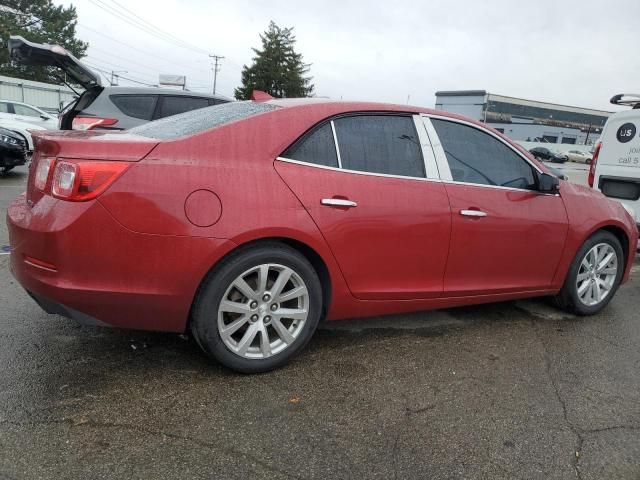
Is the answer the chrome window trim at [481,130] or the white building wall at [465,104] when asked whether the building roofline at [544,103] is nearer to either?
the white building wall at [465,104]

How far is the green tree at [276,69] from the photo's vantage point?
56094mm

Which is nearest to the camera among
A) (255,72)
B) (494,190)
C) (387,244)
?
(387,244)

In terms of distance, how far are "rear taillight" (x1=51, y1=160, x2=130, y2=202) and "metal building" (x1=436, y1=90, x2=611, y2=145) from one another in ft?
284

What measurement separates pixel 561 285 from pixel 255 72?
56913 millimetres

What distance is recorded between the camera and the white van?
6.36m

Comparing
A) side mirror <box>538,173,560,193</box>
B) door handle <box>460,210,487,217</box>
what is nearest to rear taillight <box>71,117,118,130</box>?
door handle <box>460,210,487,217</box>

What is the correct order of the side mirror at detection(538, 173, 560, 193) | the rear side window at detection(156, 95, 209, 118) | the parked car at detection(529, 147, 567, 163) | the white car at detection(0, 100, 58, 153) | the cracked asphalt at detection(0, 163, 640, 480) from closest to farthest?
the cracked asphalt at detection(0, 163, 640, 480)
the side mirror at detection(538, 173, 560, 193)
the rear side window at detection(156, 95, 209, 118)
the white car at detection(0, 100, 58, 153)
the parked car at detection(529, 147, 567, 163)

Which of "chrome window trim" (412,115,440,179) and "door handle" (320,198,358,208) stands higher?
"chrome window trim" (412,115,440,179)

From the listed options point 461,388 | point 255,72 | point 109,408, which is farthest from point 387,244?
point 255,72

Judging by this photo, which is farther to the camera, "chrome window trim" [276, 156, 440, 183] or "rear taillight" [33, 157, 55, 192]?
"chrome window trim" [276, 156, 440, 183]

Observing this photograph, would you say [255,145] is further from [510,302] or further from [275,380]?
[510,302]

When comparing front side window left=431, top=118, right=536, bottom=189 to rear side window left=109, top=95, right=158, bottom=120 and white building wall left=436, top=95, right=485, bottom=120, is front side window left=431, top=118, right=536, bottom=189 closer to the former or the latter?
rear side window left=109, top=95, right=158, bottom=120

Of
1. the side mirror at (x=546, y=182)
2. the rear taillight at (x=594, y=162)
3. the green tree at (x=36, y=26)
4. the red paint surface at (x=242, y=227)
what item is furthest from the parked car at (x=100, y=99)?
the green tree at (x=36, y=26)

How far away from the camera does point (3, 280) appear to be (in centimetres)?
411
